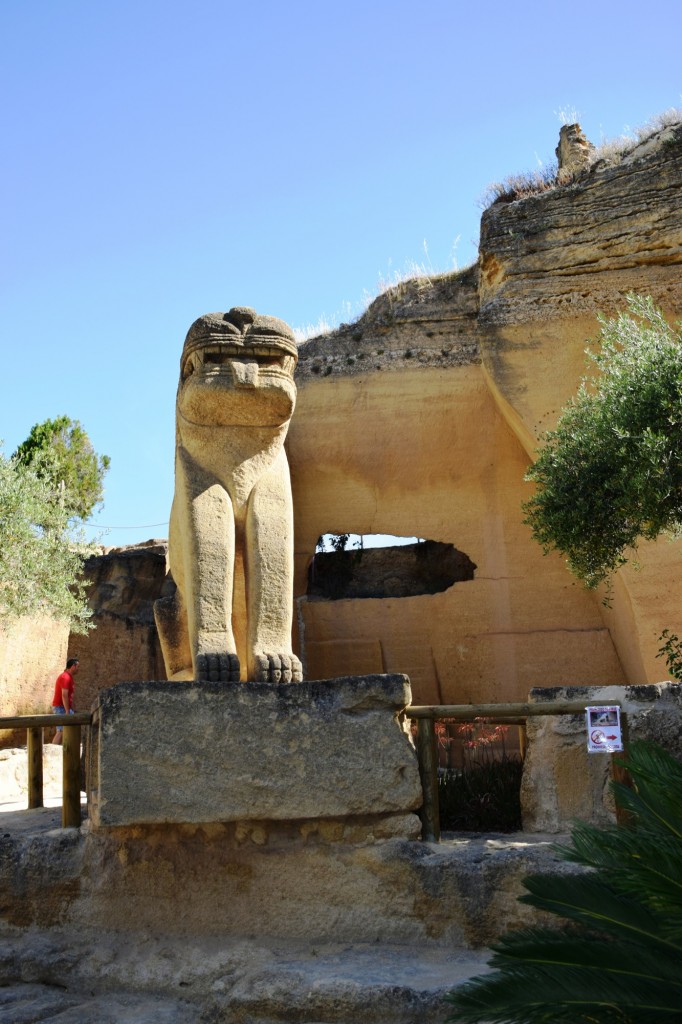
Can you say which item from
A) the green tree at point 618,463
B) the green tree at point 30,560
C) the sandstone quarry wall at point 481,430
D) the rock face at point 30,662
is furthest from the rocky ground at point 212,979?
the green tree at point 30,560

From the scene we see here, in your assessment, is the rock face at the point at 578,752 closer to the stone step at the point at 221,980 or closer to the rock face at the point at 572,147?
the stone step at the point at 221,980

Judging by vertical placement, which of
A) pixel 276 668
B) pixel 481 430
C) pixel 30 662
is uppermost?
pixel 481 430

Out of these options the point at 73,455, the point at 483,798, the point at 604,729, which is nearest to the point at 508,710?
the point at 604,729

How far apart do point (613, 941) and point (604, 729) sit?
4.45 feet

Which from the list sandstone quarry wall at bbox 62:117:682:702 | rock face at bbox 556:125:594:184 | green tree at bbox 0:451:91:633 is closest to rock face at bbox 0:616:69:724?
green tree at bbox 0:451:91:633

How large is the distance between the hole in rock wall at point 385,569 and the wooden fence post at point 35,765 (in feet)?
20.5

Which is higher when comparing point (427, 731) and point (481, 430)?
point (481, 430)

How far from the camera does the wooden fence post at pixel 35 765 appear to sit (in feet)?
20.0

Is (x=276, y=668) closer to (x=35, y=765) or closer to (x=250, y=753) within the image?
(x=250, y=753)

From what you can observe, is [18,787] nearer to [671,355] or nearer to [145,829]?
[145,829]

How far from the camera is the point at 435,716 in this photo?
5348 millimetres

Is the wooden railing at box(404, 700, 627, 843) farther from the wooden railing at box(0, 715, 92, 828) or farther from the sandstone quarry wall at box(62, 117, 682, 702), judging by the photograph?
the sandstone quarry wall at box(62, 117, 682, 702)

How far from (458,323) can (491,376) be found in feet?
3.87

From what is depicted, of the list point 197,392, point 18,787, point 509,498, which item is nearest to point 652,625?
point 509,498
